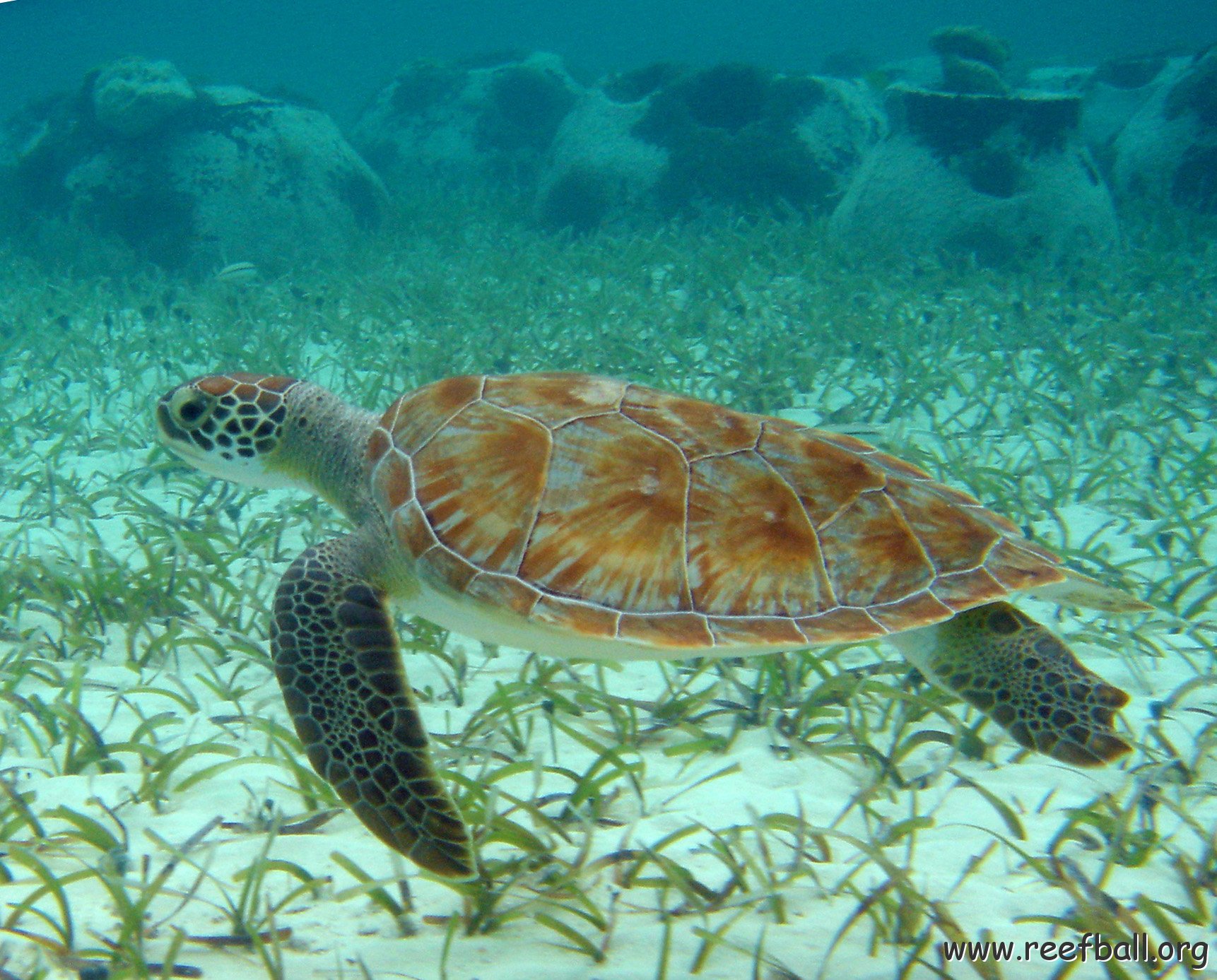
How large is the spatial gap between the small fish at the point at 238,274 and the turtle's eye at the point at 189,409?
5.75 metres

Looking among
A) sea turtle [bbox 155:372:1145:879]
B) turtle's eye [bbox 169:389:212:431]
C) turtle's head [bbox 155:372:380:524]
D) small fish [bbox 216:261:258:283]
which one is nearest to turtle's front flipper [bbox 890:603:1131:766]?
Answer: sea turtle [bbox 155:372:1145:879]

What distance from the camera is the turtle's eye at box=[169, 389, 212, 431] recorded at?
8.98 feet

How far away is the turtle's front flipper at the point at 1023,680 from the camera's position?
72.7 inches

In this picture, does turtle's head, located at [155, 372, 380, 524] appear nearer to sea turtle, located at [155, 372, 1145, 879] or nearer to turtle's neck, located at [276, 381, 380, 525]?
turtle's neck, located at [276, 381, 380, 525]

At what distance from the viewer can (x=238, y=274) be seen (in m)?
9.09

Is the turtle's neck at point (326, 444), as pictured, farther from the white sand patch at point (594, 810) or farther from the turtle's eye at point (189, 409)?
the white sand patch at point (594, 810)

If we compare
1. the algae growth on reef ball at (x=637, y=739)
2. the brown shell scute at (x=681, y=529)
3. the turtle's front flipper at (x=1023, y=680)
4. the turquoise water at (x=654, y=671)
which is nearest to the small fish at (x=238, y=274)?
the turquoise water at (x=654, y=671)

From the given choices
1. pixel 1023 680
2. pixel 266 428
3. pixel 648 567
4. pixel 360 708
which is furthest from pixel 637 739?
pixel 266 428

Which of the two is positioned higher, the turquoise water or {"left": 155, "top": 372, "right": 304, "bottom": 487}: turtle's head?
{"left": 155, "top": 372, "right": 304, "bottom": 487}: turtle's head

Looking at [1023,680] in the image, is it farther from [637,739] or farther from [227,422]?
[227,422]

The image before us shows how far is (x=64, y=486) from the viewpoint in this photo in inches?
143

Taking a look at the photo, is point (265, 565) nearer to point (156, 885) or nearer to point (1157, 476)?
point (156, 885)

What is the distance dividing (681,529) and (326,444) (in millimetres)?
1475

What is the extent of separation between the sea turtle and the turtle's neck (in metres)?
0.24
